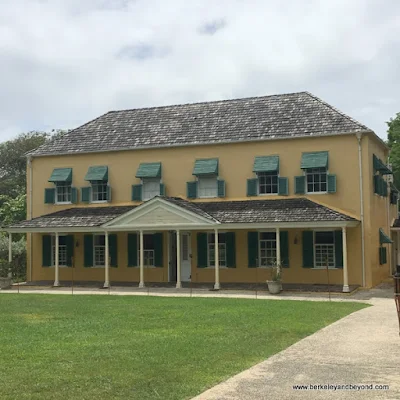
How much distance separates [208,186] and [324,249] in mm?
5332

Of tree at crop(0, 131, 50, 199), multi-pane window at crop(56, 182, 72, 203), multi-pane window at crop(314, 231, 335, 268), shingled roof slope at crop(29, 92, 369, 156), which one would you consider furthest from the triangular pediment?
tree at crop(0, 131, 50, 199)

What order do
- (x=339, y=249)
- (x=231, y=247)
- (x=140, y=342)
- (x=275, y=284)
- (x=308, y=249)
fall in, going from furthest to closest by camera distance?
(x=231, y=247) → (x=308, y=249) → (x=339, y=249) → (x=275, y=284) → (x=140, y=342)

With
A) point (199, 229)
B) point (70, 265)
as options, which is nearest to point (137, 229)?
point (199, 229)

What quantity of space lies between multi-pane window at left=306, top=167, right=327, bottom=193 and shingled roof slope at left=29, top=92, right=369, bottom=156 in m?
1.39

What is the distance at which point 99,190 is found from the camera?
26188 mm

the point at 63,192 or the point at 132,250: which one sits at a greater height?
the point at 63,192

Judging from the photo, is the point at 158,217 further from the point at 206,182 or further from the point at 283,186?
the point at 283,186

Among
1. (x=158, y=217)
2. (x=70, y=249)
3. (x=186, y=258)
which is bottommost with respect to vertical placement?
(x=186, y=258)

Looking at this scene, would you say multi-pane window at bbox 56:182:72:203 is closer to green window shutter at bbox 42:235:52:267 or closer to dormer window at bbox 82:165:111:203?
dormer window at bbox 82:165:111:203

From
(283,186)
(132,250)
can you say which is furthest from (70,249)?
(283,186)

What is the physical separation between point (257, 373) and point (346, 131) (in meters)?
15.3

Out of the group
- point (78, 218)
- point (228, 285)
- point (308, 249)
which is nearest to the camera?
point (308, 249)

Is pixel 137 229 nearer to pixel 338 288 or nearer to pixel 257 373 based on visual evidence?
pixel 338 288

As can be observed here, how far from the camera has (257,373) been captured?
8266mm
